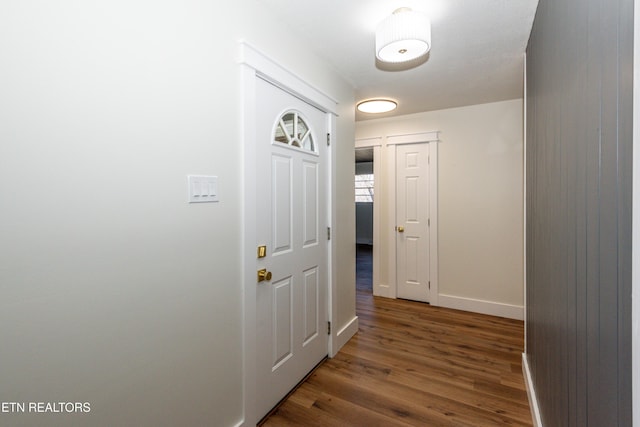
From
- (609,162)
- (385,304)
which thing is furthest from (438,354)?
(609,162)

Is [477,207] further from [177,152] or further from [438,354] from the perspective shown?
[177,152]

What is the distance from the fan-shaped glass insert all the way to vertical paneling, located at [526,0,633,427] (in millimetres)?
1378

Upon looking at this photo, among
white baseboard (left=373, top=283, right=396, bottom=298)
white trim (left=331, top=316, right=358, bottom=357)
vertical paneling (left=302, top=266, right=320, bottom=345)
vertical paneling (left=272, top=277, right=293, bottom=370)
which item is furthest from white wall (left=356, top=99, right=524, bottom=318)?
vertical paneling (left=272, top=277, right=293, bottom=370)

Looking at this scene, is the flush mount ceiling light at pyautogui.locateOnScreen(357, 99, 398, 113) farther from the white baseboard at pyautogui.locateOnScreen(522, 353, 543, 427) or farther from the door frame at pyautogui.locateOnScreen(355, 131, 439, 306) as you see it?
the white baseboard at pyautogui.locateOnScreen(522, 353, 543, 427)

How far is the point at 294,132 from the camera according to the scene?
204 centimetres

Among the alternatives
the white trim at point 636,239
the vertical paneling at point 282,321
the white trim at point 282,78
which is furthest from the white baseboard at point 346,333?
the white trim at point 636,239

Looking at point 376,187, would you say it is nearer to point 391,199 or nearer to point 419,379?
point 391,199

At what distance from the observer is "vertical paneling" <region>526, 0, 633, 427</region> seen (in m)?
0.64

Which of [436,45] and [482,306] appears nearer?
[436,45]

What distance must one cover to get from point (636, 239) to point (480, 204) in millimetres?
3127

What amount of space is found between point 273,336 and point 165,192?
1.10 m

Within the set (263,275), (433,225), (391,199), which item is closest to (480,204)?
(433,225)

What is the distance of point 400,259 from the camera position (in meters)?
3.91

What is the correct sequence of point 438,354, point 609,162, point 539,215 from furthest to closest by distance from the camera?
1. point 438,354
2. point 539,215
3. point 609,162
